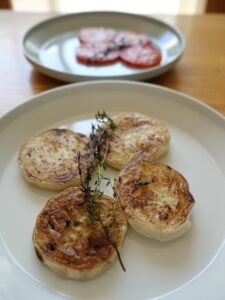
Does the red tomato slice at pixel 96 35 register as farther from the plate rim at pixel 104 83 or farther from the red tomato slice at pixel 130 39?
the plate rim at pixel 104 83

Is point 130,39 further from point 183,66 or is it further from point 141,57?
point 183,66

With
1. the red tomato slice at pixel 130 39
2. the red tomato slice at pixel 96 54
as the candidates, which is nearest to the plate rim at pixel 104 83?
the red tomato slice at pixel 96 54

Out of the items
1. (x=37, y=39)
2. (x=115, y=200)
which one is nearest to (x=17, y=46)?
(x=37, y=39)

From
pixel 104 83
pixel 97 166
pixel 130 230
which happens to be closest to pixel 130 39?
pixel 104 83

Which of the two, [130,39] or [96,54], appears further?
[130,39]

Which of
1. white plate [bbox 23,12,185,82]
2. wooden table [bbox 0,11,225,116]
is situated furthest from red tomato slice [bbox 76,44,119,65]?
wooden table [bbox 0,11,225,116]
